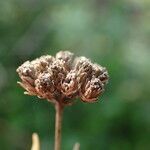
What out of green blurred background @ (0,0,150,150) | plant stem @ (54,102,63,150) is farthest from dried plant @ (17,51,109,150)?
green blurred background @ (0,0,150,150)

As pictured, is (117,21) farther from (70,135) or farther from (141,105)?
(70,135)

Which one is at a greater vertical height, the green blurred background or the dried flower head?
the green blurred background

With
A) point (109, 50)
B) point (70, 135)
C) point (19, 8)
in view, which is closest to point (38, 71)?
point (70, 135)

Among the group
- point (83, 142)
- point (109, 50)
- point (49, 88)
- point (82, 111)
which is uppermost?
point (109, 50)

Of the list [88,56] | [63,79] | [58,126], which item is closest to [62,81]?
[63,79]

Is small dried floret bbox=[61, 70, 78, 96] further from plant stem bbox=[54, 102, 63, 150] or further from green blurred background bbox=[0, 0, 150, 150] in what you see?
green blurred background bbox=[0, 0, 150, 150]

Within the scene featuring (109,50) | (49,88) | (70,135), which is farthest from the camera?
(109,50)

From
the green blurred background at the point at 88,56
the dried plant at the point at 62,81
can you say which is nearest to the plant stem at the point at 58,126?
the dried plant at the point at 62,81
